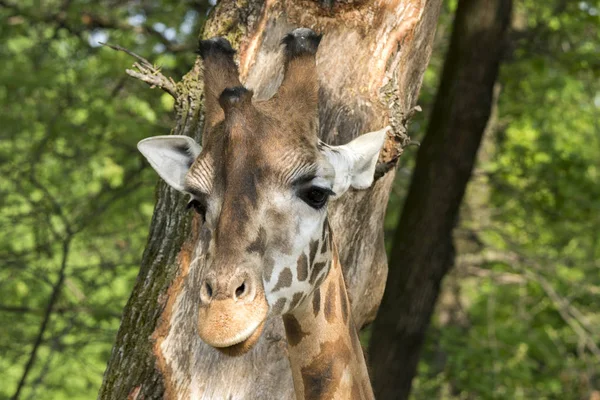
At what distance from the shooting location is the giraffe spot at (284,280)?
9.51 ft

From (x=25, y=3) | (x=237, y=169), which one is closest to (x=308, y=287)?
(x=237, y=169)

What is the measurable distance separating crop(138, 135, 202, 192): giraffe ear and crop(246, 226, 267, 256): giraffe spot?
26.2 inches

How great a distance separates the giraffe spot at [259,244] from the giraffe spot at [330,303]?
1.95 feet

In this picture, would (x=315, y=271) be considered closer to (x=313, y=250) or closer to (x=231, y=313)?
(x=313, y=250)

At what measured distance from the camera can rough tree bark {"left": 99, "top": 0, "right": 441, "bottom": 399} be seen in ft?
12.3

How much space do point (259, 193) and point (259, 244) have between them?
174 mm

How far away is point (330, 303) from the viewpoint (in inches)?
132

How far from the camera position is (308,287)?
307cm

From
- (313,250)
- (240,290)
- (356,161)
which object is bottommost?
(240,290)

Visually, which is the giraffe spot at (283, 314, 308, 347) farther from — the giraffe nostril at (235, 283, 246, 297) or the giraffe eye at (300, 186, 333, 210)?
the giraffe nostril at (235, 283, 246, 297)

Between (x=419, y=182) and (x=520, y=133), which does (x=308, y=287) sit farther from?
(x=520, y=133)

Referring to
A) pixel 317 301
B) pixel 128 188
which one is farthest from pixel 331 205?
pixel 128 188

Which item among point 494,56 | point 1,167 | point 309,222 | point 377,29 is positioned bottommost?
point 1,167

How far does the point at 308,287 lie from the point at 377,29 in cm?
161
